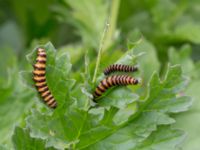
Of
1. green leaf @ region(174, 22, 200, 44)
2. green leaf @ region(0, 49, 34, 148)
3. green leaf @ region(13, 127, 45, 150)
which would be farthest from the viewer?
green leaf @ region(174, 22, 200, 44)

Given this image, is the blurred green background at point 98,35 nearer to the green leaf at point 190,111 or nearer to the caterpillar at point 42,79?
the green leaf at point 190,111

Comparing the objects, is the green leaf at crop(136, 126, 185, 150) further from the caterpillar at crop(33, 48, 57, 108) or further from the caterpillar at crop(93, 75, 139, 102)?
the caterpillar at crop(33, 48, 57, 108)

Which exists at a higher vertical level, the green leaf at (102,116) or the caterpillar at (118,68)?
the caterpillar at (118,68)

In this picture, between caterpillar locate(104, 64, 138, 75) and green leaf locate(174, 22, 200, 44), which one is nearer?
caterpillar locate(104, 64, 138, 75)

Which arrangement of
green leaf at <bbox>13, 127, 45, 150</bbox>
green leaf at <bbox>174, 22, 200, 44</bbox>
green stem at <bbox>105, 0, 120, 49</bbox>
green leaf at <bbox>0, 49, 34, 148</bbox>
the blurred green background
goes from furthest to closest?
green leaf at <bbox>174, 22, 200, 44</bbox>, green stem at <bbox>105, 0, 120, 49</bbox>, the blurred green background, green leaf at <bbox>0, 49, 34, 148</bbox>, green leaf at <bbox>13, 127, 45, 150</bbox>

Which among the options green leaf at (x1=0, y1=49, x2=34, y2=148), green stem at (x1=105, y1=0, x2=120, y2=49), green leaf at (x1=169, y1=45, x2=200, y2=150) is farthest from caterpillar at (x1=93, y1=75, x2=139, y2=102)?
green stem at (x1=105, y1=0, x2=120, y2=49)

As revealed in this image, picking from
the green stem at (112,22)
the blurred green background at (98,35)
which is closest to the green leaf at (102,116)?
the blurred green background at (98,35)

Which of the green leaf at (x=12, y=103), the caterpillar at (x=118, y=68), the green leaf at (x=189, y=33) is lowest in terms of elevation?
the green leaf at (x=12, y=103)

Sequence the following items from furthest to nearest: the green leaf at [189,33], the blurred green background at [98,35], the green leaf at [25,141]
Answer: the green leaf at [189,33]
the blurred green background at [98,35]
the green leaf at [25,141]
